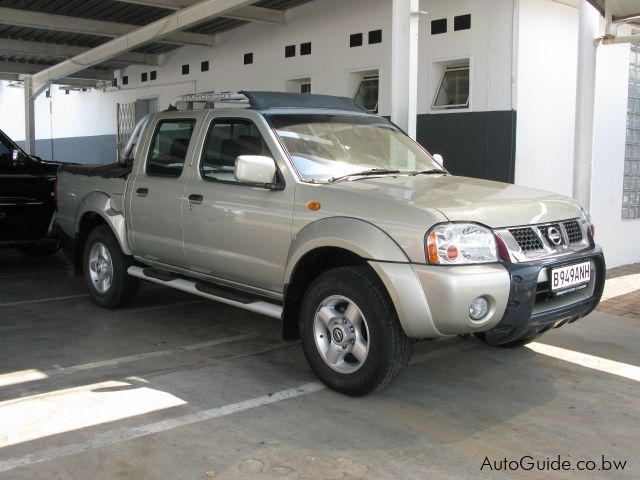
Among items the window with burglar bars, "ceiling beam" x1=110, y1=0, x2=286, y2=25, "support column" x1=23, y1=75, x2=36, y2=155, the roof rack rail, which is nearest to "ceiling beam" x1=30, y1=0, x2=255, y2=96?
"support column" x1=23, y1=75, x2=36, y2=155

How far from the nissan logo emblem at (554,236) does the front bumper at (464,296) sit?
0.30 metres

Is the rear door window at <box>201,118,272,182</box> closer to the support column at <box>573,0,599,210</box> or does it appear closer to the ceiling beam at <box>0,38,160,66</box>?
the support column at <box>573,0,599,210</box>

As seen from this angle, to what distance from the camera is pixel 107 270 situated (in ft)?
21.6

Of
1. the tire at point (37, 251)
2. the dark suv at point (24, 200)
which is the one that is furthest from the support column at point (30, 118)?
the dark suv at point (24, 200)

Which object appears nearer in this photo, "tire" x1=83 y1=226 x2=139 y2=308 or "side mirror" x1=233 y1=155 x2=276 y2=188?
"side mirror" x1=233 y1=155 x2=276 y2=188

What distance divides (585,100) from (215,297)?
4.48 m

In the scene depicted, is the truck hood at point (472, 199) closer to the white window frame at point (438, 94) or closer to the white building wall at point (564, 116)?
the white building wall at point (564, 116)

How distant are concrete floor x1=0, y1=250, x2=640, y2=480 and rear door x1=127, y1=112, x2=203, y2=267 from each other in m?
0.76

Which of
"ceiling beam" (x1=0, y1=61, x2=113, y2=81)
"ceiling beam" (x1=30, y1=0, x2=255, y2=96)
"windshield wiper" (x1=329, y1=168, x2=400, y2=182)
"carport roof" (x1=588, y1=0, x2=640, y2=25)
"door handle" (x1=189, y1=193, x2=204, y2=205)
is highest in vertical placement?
"ceiling beam" (x1=0, y1=61, x2=113, y2=81)

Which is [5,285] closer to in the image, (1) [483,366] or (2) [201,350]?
→ (2) [201,350]

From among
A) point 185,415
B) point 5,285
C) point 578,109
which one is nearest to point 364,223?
point 185,415

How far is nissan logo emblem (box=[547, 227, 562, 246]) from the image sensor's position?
14.4 feet

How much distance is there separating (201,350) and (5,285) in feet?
12.1

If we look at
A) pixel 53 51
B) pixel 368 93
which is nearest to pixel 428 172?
pixel 368 93
